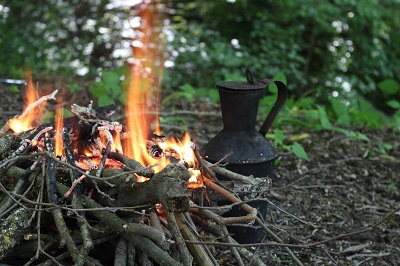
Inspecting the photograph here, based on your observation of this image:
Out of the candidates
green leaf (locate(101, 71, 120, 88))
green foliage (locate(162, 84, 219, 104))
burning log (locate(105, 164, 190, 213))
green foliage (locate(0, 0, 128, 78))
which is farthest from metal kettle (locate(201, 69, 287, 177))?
green foliage (locate(0, 0, 128, 78))

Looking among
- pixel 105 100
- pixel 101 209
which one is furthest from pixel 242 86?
pixel 105 100

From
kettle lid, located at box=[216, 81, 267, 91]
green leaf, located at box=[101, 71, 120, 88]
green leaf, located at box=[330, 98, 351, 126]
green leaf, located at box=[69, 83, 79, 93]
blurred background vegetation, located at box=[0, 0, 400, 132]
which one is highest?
kettle lid, located at box=[216, 81, 267, 91]

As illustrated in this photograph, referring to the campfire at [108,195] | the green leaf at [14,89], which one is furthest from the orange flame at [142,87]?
the green leaf at [14,89]

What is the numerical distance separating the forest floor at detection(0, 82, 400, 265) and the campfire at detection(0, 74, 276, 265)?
0.31 m

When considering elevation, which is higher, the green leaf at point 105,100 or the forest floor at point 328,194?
the green leaf at point 105,100

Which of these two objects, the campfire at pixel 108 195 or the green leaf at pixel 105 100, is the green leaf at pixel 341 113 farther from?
the campfire at pixel 108 195

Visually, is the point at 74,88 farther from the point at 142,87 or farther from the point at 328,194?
the point at 328,194

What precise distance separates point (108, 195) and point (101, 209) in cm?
20

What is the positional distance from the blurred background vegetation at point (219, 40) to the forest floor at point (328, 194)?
6.52 ft

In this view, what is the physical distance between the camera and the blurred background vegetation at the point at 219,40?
7457mm

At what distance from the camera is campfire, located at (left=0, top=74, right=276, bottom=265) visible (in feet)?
7.36

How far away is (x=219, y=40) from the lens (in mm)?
7832

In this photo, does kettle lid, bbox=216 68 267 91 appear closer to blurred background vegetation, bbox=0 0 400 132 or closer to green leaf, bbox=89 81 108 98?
green leaf, bbox=89 81 108 98

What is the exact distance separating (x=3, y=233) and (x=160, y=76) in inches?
175
